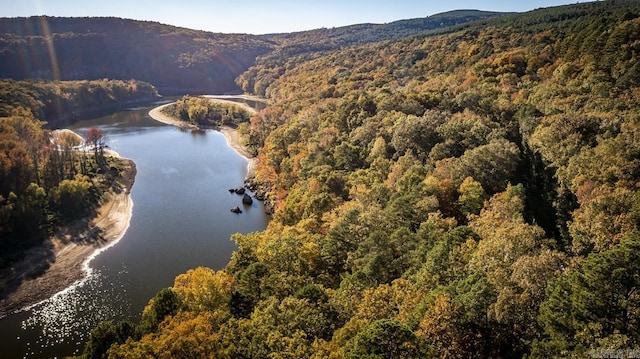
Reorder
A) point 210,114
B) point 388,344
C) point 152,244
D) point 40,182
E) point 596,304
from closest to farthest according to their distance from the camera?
point 596,304, point 388,344, point 152,244, point 40,182, point 210,114

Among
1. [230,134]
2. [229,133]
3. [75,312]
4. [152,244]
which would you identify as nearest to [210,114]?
[229,133]

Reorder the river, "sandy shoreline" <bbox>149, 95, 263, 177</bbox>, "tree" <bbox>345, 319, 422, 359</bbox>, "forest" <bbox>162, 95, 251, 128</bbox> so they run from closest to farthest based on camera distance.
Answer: "tree" <bbox>345, 319, 422, 359</bbox>, the river, "sandy shoreline" <bbox>149, 95, 263, 177</bbox>, "forest" <bbox>162, 95, 251, 128</bbox>

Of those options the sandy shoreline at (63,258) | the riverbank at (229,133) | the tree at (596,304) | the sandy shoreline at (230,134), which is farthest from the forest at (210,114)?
the tree at (596,304)

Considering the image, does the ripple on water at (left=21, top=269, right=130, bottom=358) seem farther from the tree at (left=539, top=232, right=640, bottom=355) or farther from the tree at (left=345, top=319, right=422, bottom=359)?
the tree at (left=539, top=232, right=640, bottom=355)

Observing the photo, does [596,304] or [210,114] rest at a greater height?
[596,304]

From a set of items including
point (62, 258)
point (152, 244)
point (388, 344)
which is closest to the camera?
point (388, 344)

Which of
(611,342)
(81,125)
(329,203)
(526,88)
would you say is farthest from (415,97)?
(81,125)

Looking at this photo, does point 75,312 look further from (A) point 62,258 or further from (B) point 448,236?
(B) point 448,236

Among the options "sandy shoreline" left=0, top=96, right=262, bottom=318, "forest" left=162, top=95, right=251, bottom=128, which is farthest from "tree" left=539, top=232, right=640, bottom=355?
"forest" left=162, top=95, right=251, bottom=128
